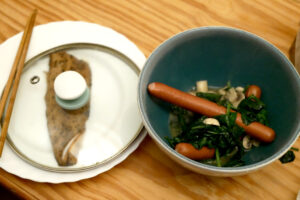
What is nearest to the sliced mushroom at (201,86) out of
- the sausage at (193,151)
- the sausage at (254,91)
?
the sausage at (254,91)

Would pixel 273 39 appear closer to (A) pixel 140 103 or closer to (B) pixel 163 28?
(B) pixel 163 28

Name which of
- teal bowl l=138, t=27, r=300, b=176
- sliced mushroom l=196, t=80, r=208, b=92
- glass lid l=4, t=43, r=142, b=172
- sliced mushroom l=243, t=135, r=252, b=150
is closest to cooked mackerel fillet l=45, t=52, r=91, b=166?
glass lid l=4, t=43, r=142, b=172

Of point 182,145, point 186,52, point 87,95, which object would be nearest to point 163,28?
point 186,52

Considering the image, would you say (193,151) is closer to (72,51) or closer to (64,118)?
(64,118)

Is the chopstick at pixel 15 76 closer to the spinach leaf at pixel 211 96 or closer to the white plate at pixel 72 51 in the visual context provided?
the white plate at pixel 72 51

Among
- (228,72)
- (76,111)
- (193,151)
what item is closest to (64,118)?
(76,111)

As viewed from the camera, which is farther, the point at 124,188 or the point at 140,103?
the point at 124,188

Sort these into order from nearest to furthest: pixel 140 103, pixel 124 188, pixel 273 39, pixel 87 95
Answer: pixel 140 103 → pixel 124 188 → pixel 87 95 → pixel 273 39
